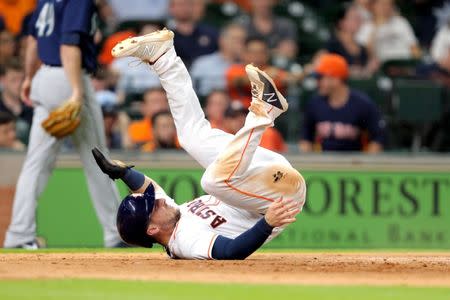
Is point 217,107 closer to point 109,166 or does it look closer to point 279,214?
point 109,166

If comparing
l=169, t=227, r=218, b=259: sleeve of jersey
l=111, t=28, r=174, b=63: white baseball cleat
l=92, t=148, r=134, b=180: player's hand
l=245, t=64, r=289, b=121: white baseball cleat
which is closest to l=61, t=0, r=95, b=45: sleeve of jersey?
l=111, t=28, r=174, b=63: white baseball cleat

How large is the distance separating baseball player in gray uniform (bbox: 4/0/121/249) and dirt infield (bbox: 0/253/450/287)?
1.21 m

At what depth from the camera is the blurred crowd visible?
38.6ft

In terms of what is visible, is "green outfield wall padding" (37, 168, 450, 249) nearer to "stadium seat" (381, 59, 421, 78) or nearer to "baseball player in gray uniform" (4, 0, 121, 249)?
"baseball player in gray uniform" (4, 0, 121, 249)

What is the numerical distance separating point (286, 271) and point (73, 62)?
3.12 meters

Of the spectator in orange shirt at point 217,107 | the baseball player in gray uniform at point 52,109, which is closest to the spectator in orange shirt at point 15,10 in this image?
the spectator in orange shirt at point 217,107

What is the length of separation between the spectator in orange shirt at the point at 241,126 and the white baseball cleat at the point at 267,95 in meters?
3.72

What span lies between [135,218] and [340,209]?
438 centimetres

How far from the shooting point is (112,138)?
1213 centimetres

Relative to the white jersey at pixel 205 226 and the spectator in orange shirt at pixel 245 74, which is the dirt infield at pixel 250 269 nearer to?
the white jersey at pixel 205 226

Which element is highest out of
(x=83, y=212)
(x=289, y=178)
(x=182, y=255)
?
(x=289, y=178)

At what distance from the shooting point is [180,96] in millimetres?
7965

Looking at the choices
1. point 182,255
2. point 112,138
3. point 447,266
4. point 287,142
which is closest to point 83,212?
point 112,138

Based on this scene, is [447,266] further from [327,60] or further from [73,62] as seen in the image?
[327,60]
